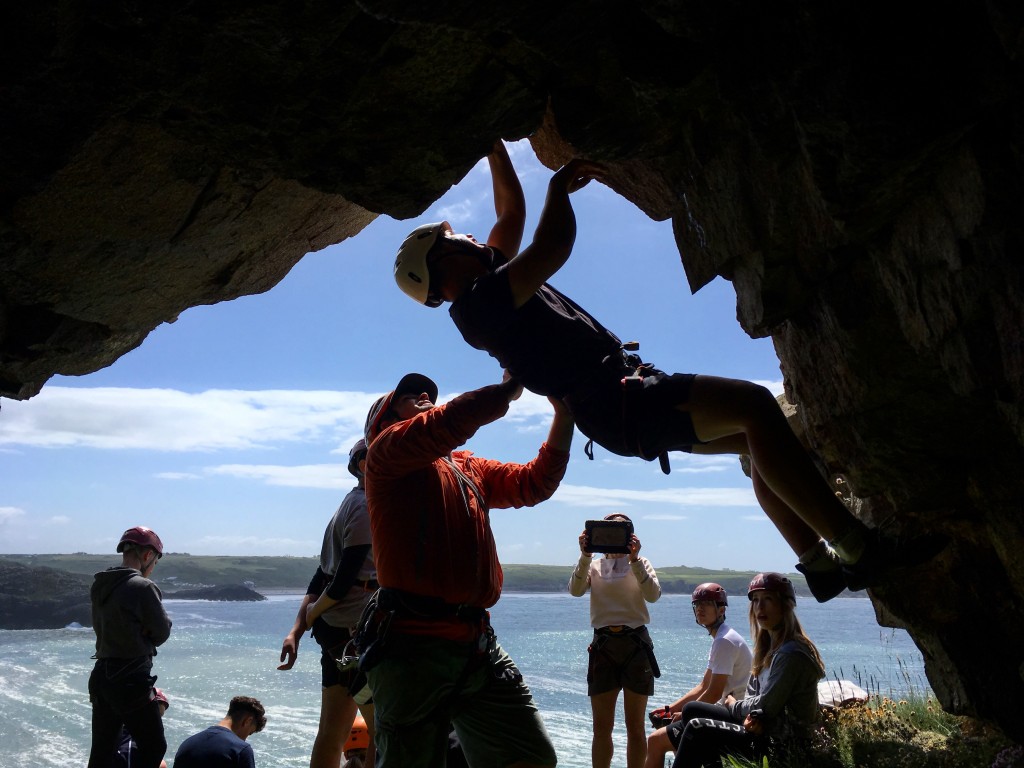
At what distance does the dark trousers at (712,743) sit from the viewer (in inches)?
213

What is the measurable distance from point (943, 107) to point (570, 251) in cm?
173

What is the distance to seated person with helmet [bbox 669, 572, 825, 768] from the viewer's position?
17.8ft

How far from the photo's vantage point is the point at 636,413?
3.67 meters

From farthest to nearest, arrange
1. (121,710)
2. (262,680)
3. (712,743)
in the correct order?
(262,680), (121,710), (712,743)

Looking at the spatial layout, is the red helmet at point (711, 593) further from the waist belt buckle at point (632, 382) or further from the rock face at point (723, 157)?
the waist belt buckle at point (632, 382)

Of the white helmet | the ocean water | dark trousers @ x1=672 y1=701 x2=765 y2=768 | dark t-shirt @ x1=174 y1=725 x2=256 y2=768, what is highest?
the white helmet

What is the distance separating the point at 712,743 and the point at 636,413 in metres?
3.29

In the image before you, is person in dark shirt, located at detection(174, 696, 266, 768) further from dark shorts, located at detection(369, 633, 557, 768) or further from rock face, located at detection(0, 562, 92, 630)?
rock face, located at detection(0, 562, 92, 630)

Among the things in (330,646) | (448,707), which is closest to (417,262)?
(448,707)

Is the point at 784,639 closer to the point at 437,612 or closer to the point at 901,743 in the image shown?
the point at 901,743

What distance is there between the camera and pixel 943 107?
266cm

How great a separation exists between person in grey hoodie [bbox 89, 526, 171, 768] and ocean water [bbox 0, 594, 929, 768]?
770 cm

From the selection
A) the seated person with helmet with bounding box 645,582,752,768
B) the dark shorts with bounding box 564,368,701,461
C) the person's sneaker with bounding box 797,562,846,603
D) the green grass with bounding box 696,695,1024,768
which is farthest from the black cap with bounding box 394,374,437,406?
the seated person with helmet with bounding box 645,582,752,768

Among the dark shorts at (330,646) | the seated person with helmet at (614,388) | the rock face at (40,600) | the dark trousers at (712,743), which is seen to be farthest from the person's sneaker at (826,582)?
the rock face at (40,600)
